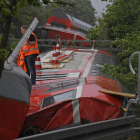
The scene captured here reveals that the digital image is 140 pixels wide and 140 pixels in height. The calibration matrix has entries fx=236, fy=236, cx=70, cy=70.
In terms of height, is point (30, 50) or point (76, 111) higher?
point (30, 50)

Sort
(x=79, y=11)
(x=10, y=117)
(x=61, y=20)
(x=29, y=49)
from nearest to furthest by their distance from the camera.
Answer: (x=10, y=117) → (x=29, y=49) → (x=61, y=20) → (x=79, y=11)

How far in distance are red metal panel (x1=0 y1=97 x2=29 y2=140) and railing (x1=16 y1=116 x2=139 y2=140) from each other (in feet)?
1.75

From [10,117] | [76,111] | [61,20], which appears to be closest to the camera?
[10,117]

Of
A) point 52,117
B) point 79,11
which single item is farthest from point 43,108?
point 79,11

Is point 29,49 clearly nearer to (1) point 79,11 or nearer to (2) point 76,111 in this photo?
(2) point 76,111

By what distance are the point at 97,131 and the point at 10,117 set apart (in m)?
1.19

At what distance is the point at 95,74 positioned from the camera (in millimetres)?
5996

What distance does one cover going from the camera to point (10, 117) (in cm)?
316

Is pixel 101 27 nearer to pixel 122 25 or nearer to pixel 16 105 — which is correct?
pixel 122 25

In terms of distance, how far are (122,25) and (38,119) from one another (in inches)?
392

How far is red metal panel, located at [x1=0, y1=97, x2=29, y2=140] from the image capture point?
310 centimetres

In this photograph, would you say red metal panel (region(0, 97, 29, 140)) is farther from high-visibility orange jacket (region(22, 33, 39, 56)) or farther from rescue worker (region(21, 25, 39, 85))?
high-visibility orange jacket (region(22, 33, 39, 56))

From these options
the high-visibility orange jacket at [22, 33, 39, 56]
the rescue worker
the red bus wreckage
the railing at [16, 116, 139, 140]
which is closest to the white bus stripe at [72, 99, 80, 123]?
the red bus wreckage

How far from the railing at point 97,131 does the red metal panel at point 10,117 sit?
53 cm
